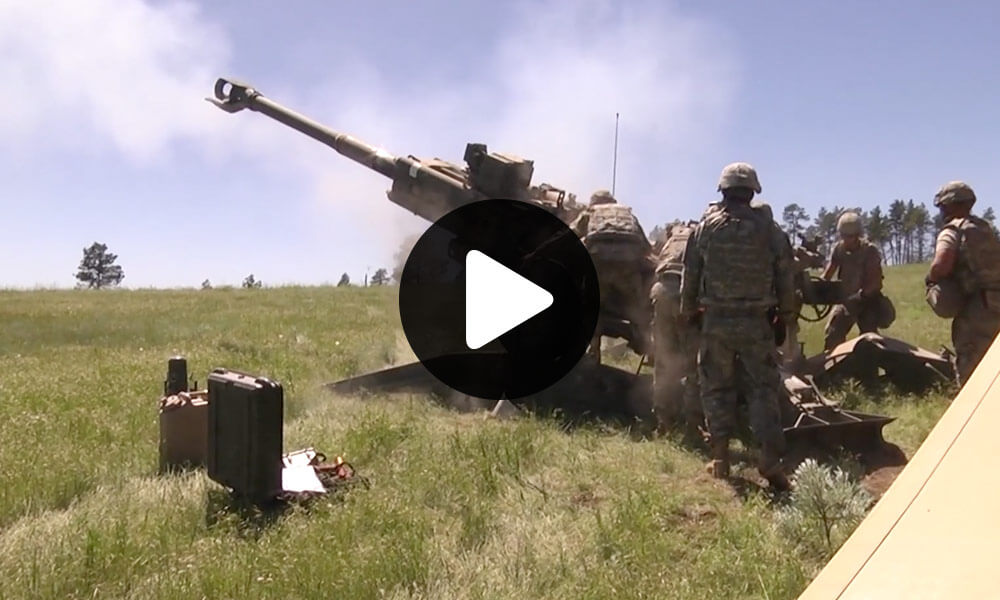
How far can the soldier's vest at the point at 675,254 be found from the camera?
24.8 ft

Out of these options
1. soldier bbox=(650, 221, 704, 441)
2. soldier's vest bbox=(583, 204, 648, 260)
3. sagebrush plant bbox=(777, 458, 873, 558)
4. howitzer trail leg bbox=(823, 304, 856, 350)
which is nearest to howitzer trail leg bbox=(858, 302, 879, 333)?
howitzer trail leg bbox=(823, 304, 856, 350)

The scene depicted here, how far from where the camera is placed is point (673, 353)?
7.73 m

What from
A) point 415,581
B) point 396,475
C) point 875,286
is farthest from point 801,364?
point 415,581

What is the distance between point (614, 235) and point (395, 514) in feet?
14.0

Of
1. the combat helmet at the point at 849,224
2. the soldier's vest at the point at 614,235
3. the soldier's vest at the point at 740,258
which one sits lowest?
the soldier's vest at the point at 740,258

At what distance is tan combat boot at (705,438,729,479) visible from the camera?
20.9ft

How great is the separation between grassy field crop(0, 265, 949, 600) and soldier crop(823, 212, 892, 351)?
61.2 inches

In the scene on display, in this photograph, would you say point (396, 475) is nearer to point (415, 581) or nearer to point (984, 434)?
point (415, 581)

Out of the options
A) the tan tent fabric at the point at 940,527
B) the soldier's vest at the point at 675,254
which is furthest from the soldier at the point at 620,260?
the tan tent fabric at the point at 940,527

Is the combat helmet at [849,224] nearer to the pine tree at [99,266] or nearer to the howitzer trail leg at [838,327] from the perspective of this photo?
the howitzer trail leg at [838,327]

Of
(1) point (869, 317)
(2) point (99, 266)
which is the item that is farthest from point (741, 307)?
(2) point (99, 266)

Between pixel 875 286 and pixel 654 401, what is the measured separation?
3930 mm
